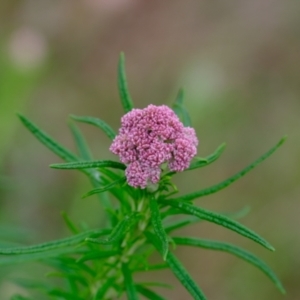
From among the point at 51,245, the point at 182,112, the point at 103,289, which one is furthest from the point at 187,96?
the point at 51,245

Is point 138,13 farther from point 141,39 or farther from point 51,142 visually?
point 51,142

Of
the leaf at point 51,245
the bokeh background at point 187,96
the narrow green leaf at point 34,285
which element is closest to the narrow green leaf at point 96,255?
the leaf at point 51,245

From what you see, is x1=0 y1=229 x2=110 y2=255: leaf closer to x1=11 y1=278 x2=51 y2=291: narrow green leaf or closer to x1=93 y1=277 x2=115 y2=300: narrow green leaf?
x1=93 y1=277 x2=115 y2=300: narrow green leaf

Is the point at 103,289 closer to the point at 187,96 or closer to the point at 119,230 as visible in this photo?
the point at 119,230

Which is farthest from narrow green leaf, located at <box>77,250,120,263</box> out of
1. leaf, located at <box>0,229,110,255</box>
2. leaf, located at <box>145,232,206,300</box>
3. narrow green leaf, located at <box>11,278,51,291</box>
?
narrow green leaf, located at <box>11,278,51,291</box>

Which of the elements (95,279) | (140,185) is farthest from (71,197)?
(140,185)

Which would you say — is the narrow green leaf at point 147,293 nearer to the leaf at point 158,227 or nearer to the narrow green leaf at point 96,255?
the narrow green leaf at point 96,255
